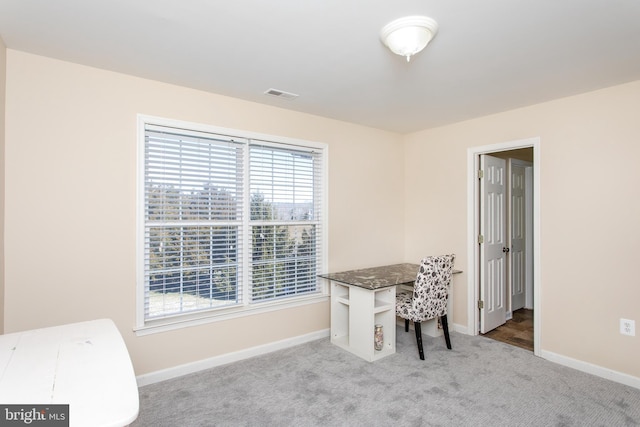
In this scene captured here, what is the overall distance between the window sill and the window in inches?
0.4

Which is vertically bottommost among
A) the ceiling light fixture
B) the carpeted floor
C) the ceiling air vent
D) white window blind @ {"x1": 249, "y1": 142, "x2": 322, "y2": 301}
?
the carpeted floor

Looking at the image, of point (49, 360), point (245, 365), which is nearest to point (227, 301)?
point (245, 365)

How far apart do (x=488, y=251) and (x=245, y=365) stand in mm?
2910


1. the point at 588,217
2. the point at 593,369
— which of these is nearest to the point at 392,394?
the point at 593,369

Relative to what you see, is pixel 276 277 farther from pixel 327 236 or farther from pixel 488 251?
pixel 488 251

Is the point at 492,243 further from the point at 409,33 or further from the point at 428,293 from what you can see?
the point at 409,33

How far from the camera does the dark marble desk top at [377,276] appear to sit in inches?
124

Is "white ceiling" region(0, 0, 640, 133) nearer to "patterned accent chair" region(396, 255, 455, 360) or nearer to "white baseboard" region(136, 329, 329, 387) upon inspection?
"patterned accent chair" region(396, 255, 455, 360)

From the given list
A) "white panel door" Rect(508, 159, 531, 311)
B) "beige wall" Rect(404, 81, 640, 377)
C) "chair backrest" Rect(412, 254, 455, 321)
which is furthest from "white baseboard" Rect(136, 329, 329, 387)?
"white panel door" Rect(508, 159, 531, 311)

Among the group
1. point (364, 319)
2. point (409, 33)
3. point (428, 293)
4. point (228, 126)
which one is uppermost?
point (409, 33)

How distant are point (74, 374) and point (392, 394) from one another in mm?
2082

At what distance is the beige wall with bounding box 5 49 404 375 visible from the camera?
2176mm

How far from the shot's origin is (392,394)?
2.48 meters

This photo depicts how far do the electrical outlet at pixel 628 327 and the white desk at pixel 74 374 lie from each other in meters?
3.44
